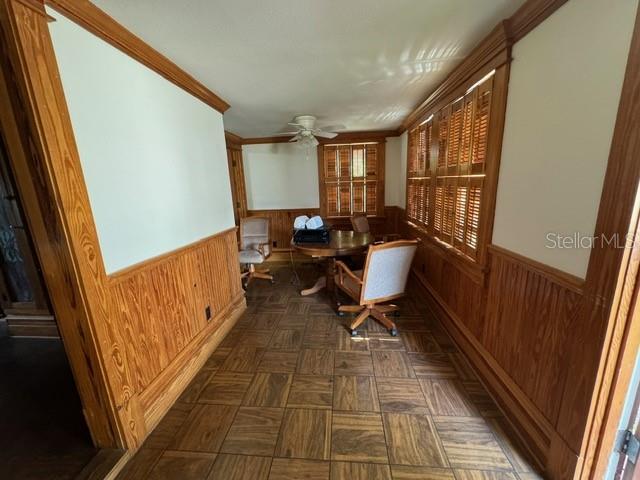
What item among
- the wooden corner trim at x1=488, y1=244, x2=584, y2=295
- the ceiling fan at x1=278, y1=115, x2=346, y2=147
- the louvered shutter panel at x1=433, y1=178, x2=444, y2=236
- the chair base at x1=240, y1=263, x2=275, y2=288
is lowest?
the chair base at x1=240, y1=263, x2=275, y2=288

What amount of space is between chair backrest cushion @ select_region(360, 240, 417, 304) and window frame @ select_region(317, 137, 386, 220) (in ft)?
8.83

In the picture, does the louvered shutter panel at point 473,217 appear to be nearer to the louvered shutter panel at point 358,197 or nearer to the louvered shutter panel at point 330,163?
the louvered shutter panel at point 358,197

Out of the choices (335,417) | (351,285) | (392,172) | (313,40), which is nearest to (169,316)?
(335,417)

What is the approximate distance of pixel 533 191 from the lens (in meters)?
1.31

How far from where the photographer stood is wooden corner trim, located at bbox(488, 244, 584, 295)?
107 centimetres

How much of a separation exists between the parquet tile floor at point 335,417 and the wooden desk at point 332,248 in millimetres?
831

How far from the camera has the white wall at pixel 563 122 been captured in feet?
3.09

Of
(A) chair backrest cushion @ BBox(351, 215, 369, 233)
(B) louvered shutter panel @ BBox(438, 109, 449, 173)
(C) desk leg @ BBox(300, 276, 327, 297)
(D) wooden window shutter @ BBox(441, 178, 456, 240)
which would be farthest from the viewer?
(A) chair backrest cushion @ BBox(351, 215, 369, 233)

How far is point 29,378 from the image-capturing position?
1816mm

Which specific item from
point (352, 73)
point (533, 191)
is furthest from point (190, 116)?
point (533, 191)

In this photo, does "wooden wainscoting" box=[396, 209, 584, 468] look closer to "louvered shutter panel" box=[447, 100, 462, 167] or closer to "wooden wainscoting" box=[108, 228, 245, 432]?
"louvered shutter panel" box=[447, 100, 462, 167]

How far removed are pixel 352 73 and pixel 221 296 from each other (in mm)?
2290

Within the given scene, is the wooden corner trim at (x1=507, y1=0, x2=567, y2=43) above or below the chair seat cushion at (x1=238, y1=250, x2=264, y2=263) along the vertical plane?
above

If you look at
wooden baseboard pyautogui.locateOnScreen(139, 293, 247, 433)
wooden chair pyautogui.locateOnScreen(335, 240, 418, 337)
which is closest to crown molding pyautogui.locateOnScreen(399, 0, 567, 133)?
wooden chair pyautogui.locateOnScreen(335, 240, 418, 337)
